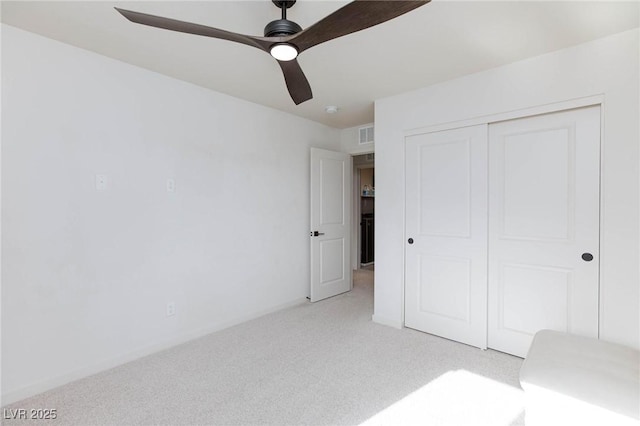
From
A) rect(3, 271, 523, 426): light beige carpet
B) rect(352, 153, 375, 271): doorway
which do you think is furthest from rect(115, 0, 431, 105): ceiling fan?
rect(352, 153, 375, 271): doorway

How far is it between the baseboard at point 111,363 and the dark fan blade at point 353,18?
2614mm

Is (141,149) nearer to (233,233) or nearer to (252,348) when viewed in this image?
(233,233)

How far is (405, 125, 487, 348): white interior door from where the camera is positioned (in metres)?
2.75

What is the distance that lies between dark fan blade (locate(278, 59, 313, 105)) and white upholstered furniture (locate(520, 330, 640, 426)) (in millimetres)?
2048

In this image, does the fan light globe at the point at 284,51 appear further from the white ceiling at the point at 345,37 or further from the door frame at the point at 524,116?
the door frame at the point at 524,116

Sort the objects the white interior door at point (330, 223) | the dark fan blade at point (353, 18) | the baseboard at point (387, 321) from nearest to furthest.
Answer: the dark fan blade at point (353, 18), the baseboard at point (387, 321), the white interior door at point (330, 223)

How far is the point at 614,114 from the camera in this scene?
213 centimetres

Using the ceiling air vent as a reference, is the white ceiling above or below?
above

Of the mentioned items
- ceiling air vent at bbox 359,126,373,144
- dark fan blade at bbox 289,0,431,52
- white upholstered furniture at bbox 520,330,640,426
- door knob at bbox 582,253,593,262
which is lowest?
white upholstered furniture at bbox 520,330,640,426

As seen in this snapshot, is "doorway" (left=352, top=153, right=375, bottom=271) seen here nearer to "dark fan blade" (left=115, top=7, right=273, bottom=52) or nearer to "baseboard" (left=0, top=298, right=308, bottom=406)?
"baseboard" (left=0, top=298, right=308, bottom=406)

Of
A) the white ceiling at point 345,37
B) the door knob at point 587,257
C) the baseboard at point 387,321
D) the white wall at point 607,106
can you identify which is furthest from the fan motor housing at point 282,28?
the baseboard at point 387,321

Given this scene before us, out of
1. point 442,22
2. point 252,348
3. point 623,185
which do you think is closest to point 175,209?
point 252,348

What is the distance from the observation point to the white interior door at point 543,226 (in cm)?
226

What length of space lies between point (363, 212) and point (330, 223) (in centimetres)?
245
